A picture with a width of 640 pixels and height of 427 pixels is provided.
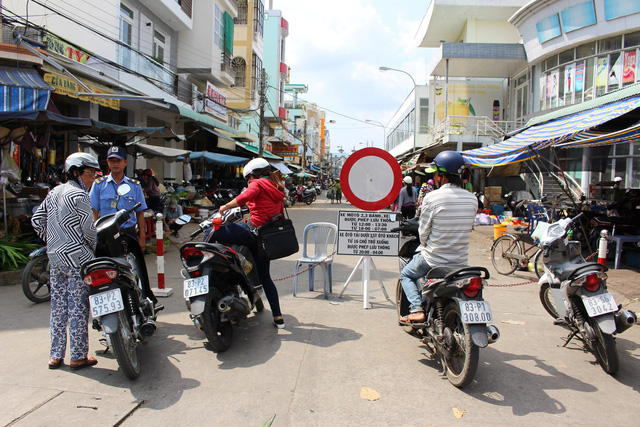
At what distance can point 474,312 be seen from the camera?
10.3ft

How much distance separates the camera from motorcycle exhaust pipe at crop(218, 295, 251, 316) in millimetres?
3833

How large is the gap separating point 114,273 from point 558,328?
462cm

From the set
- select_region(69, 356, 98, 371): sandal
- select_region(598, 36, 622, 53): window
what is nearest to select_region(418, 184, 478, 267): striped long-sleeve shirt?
select_region(69, 356, 98, 371): sandal

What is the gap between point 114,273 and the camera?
332cm

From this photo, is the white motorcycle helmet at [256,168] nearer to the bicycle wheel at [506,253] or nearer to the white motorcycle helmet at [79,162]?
the white motorcycle helmet at [79,162]

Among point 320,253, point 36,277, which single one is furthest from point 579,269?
point 36,277

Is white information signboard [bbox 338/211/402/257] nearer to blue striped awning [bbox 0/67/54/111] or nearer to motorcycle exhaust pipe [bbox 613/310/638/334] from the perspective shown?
motorcycle exhaust pipe [bbox 613/310/638/334]

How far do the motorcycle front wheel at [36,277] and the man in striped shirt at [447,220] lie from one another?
449 cm

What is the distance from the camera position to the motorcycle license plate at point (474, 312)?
312 cm

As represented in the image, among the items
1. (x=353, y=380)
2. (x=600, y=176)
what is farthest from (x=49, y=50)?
(x=600, y=176)

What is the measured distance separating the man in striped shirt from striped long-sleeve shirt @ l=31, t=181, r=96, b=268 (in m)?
2.82

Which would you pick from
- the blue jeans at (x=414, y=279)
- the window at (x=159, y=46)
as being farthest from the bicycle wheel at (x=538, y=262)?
the window at (x=159, y=46)

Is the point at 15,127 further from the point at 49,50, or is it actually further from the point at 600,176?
the point at 600,176

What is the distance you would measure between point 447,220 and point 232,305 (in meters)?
2.06
